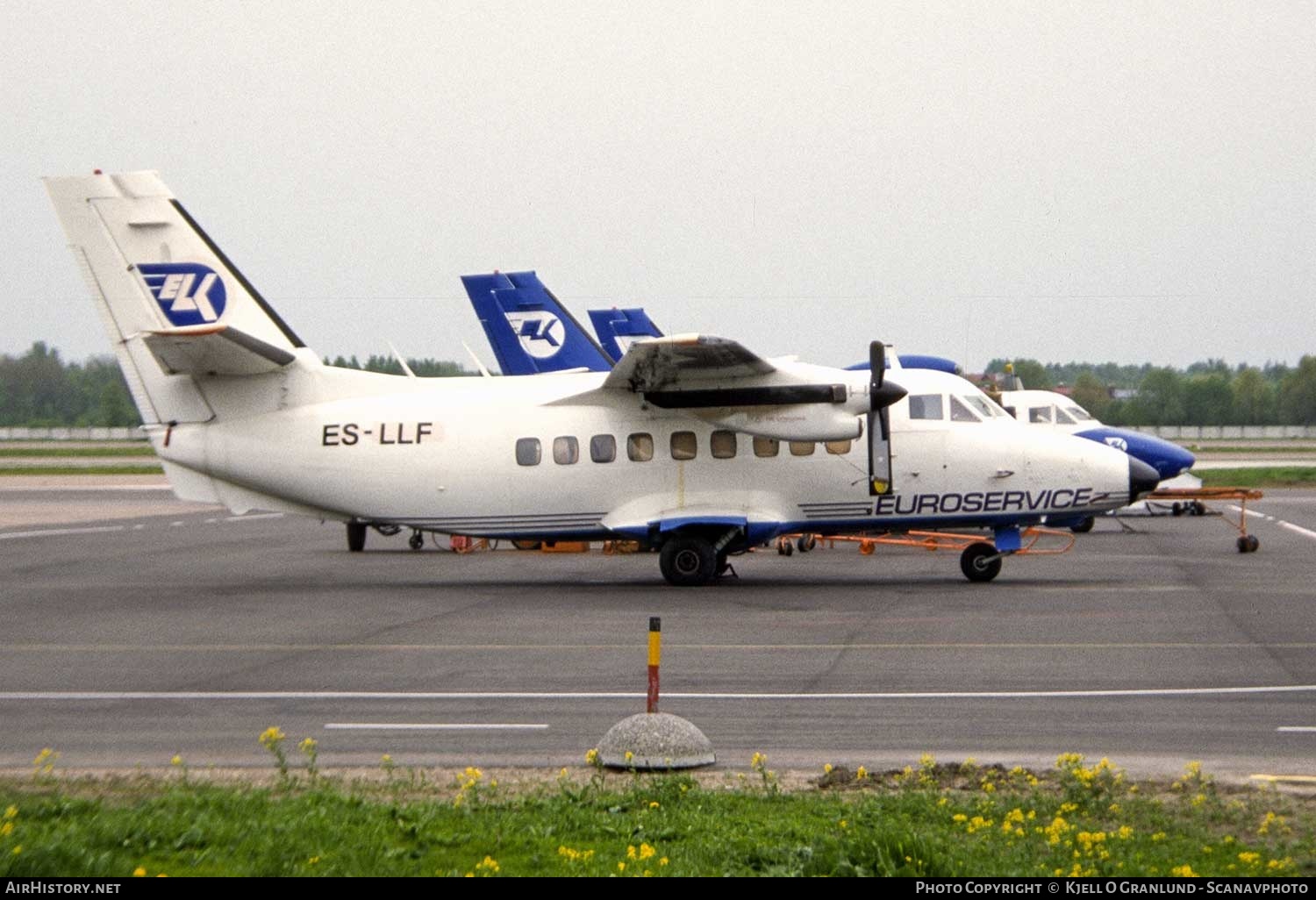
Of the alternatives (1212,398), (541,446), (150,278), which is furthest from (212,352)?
(1212,398)

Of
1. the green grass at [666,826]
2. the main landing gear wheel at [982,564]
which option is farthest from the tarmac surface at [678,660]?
the green grass at [666,826]

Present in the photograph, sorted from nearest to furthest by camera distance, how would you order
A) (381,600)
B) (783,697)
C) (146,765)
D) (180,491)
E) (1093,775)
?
(1093,775) < (146,765) < (783,697) < (381,600) < (180,491)

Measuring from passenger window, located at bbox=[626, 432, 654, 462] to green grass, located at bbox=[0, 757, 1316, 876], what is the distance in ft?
44.2

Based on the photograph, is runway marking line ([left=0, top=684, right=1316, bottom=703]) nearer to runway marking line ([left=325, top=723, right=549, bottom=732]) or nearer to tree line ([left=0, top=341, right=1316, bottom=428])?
runway marking line ([left=325, top=723, right=549, bottom=732])

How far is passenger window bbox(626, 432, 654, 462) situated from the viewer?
23.4 m

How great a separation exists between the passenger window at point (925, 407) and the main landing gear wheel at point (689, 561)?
3.86m

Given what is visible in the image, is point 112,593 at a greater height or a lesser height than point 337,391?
lesser

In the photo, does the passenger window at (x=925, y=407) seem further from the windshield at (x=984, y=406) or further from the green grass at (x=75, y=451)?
the green grass at (x=75, y=451)

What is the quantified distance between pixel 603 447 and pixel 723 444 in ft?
6.29

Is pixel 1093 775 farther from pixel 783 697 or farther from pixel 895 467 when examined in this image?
pixel 895 467

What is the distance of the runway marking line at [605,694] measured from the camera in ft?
43.0

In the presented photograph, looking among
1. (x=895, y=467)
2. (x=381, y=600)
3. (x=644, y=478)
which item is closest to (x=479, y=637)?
(x=381, y=600)

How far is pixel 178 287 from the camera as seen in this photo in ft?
76.8
